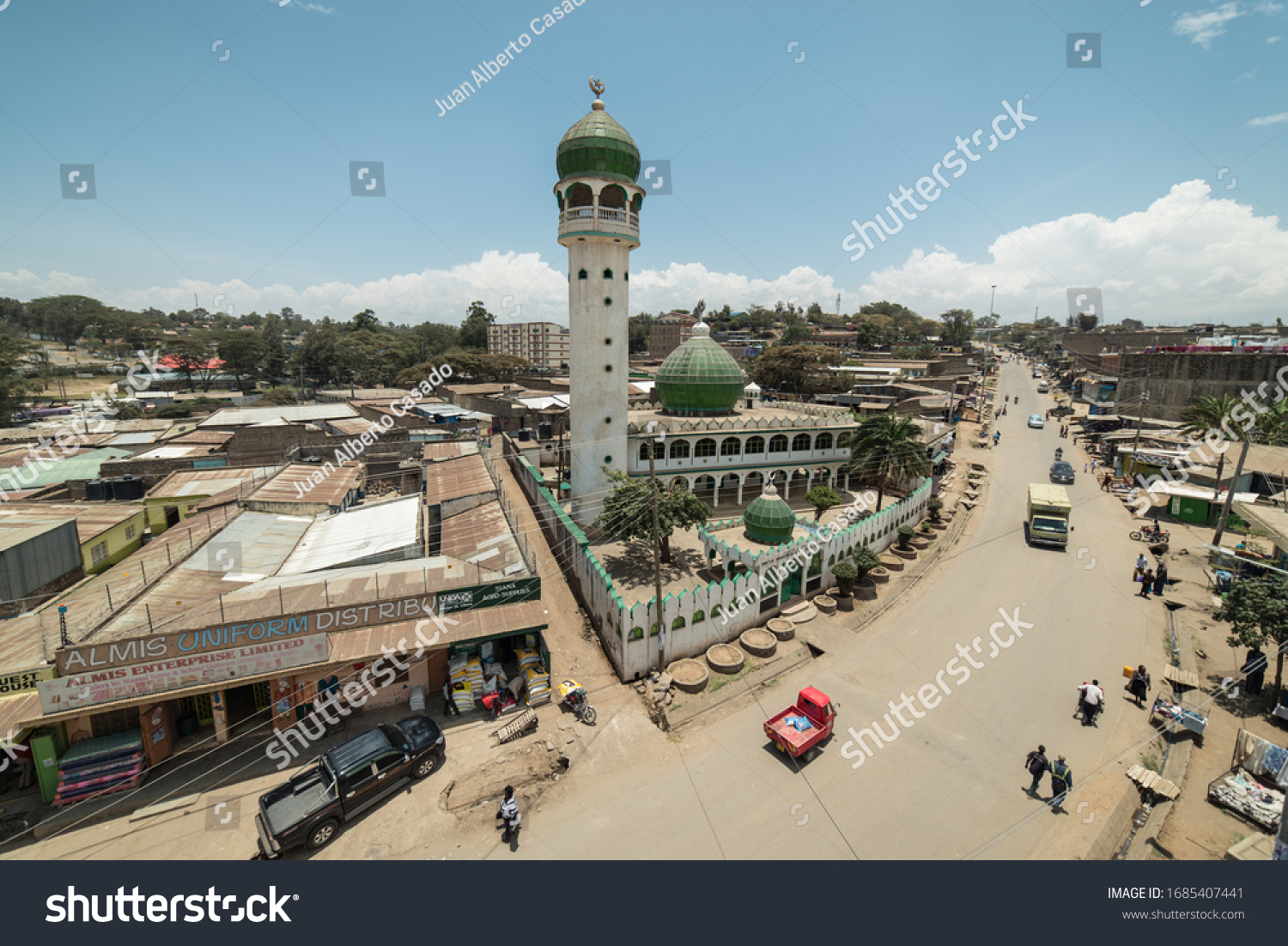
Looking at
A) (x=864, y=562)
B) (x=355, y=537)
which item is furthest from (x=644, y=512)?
(x=355, y=537)

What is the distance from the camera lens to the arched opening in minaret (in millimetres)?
28500

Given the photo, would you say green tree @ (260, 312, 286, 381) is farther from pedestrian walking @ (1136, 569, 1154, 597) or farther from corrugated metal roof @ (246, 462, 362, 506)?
pedestrian walking @ (1136, 569, 1154, 597)

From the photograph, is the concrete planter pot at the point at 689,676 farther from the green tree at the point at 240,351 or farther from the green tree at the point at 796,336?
the green tree at the point at 796,336

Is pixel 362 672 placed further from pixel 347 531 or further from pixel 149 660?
pixel 347 531

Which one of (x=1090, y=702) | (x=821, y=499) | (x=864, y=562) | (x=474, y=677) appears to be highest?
(x=821, y=499)

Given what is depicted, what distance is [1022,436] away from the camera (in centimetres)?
5853

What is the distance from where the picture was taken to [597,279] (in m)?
28.2

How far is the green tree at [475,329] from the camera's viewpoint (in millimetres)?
127438

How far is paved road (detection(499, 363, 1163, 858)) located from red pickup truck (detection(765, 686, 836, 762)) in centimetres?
45

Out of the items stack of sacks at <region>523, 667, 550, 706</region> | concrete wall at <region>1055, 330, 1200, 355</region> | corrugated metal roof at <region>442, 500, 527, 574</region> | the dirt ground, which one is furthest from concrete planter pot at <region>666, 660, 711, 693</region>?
concrete wall at <region>1055, 330, 1200, 355</region>

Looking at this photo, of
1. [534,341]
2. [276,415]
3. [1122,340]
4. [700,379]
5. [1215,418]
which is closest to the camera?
[1215,418]

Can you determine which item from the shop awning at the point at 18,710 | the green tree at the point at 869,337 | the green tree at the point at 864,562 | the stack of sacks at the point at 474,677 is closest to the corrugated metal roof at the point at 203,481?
the shop awning at the point at 18,710

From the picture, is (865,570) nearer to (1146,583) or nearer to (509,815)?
(1146,583)

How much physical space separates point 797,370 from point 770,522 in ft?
202
